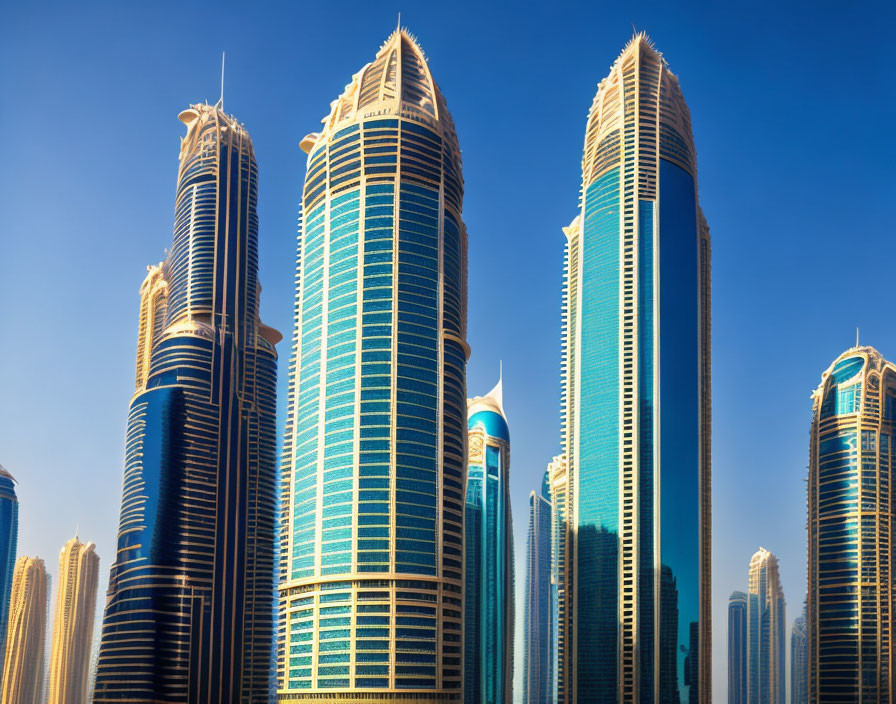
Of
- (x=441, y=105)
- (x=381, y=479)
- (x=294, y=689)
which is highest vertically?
(x=441, y=105)

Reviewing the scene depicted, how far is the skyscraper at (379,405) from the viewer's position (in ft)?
548

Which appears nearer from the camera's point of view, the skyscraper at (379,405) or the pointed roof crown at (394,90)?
the skyscraper at (379,405)

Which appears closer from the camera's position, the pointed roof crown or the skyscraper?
the skyscraper

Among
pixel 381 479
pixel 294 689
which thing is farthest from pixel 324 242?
pixel 294 689

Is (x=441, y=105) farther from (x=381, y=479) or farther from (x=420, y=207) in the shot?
(x=381, y=479)

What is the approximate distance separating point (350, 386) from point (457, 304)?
2191cm

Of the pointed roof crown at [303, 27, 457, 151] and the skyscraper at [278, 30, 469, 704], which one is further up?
the pointed roof crown at [303, 27, 457, 151]

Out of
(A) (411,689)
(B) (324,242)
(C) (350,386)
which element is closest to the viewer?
(A) (411,689)

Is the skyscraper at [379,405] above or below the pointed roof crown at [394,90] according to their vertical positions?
below

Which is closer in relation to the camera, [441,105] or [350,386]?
[350,386]

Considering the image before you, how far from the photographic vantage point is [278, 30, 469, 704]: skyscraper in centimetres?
16700

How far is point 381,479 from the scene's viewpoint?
6796 inches

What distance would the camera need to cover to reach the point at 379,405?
176 metres

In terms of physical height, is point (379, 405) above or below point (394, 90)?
below
